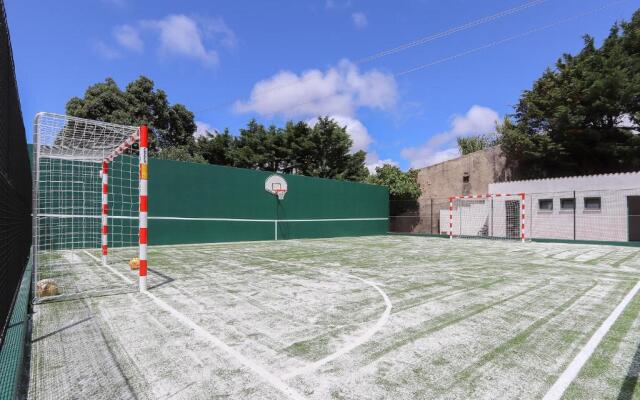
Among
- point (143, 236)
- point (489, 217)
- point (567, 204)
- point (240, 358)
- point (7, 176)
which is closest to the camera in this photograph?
point (240, 358)

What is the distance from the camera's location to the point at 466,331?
11.9 feet

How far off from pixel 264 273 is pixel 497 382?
495cm

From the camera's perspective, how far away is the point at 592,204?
53.9 ft

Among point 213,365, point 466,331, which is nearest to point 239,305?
point 213,365

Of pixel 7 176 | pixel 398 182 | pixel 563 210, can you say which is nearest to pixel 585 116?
pixel 563 210

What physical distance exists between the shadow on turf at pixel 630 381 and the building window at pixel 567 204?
16595 mm

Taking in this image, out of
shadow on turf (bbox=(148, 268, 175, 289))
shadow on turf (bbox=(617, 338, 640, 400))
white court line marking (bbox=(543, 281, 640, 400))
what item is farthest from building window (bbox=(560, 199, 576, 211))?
shadow on turf (bbox=(148, 268, 175, 289))

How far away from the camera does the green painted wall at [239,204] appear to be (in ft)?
40.0

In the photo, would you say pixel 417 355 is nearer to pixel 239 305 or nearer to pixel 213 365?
pixel 213 365

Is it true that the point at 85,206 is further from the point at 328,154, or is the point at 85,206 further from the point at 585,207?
the point at 585,207

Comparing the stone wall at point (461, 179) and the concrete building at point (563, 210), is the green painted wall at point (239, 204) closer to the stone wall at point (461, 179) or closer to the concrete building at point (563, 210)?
the stone wall at point (461, 179)

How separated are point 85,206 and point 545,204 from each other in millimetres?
19511

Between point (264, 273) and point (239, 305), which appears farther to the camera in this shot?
point (264, 273)

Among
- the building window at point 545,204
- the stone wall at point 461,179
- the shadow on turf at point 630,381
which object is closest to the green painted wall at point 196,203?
the stone wall at point 461,179
